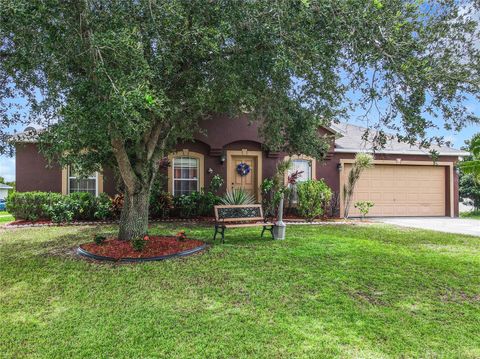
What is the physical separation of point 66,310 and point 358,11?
5.74 meters

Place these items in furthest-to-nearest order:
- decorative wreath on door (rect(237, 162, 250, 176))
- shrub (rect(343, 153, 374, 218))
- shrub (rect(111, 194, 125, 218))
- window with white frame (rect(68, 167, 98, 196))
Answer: decorative wreath on door (rect(237, 162, 250, 176)), shrub (rect(343, 153, 374, 218)), window with white frame (rect(68, 167, 98, 196)), shrub (rect(111, 194, 125, 218))

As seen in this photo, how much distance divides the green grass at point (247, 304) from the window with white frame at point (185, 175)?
6046mm

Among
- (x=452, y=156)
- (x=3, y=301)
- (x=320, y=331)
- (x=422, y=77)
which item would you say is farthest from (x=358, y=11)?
(x=452, y=156)

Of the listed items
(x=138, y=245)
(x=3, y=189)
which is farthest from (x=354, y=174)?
(x=3, y=189)

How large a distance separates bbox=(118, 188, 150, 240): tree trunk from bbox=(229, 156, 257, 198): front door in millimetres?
6127

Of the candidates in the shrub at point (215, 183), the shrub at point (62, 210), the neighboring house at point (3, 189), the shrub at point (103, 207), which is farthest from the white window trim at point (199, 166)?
the neighboring house at point (3, 189)

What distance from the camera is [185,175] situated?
13219 millimetres

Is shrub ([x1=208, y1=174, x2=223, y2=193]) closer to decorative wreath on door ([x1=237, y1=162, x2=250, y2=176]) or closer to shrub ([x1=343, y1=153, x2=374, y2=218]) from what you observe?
decorative wreath on door ([x1=237, y1=162, x2=250, y2=176])

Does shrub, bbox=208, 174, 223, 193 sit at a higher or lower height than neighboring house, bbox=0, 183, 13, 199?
higher

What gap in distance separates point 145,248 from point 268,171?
774 centimetres

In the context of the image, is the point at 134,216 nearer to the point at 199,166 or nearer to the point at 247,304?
the point at 247,304

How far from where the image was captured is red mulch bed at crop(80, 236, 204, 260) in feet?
21.3

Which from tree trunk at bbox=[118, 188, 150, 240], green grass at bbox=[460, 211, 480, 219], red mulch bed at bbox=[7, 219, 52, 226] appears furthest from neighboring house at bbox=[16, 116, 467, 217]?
tree trunk at bbox=[118, 188, 150, 240]

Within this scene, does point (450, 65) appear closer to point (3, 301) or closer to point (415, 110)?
point (415, 110)
